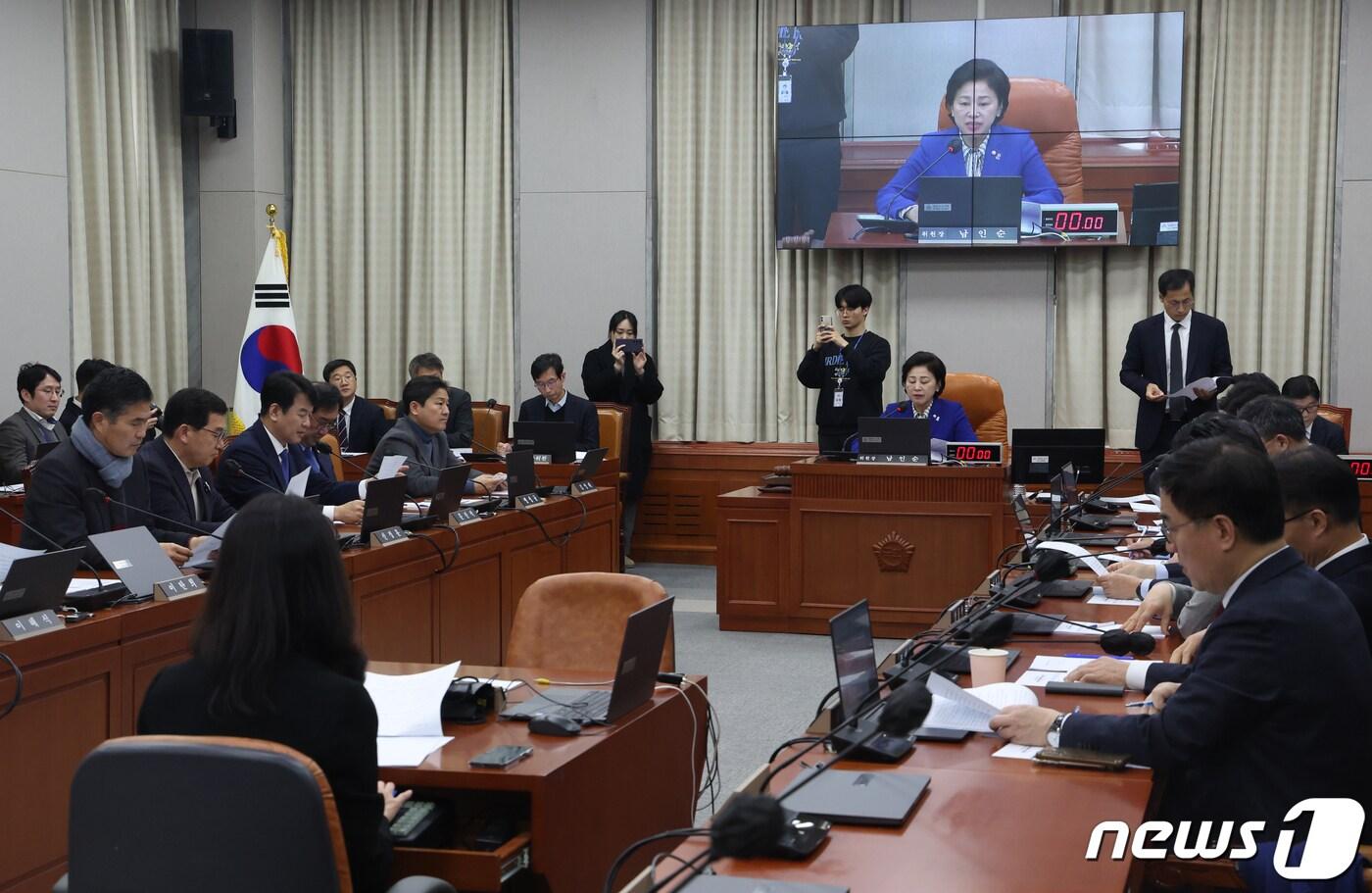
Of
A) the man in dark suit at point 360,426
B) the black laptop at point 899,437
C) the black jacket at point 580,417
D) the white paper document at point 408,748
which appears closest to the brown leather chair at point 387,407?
the man in dark suit at point 360,426

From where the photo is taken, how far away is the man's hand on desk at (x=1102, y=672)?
250 cm

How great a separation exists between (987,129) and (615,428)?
2.64 m

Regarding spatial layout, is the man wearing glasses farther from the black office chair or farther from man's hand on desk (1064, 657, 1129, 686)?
the black office chair

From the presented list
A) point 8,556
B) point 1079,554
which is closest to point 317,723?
point 8,556

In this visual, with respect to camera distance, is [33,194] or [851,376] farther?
[33,194]

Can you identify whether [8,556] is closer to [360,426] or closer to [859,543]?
[859,543]

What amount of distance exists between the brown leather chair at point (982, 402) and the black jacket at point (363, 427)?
10.0ft

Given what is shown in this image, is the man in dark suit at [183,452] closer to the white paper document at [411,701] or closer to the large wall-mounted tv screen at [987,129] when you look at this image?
the white paper document at [411,701]

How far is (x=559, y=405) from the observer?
24.1 ft

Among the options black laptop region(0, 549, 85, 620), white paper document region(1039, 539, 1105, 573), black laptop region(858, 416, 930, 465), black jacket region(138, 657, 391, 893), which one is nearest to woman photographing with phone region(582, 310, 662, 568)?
black laptop region(858, 416, 930, 465)

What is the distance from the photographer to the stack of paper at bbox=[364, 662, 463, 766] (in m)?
2.26

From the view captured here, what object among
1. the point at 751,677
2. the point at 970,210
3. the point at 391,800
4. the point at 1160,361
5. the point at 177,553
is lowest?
the point at 751,677

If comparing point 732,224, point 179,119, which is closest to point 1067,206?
point 732,224

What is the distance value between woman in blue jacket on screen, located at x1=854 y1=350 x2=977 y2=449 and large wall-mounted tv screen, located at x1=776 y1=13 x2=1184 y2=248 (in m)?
1.68
